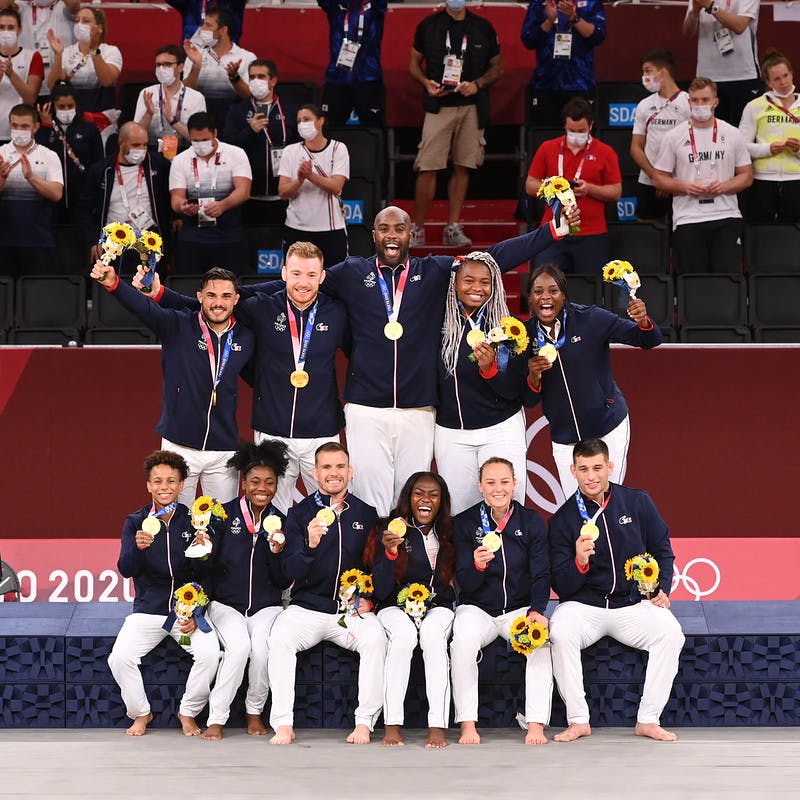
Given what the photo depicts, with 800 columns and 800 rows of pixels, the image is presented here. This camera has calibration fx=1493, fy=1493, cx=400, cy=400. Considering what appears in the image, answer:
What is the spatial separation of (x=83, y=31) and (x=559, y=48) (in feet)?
13.0

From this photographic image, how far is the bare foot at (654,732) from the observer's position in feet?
23.7

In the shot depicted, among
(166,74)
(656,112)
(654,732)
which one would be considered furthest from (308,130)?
(654,732)

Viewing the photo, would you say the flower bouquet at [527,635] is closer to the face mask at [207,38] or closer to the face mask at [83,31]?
the face mask at [207,38]

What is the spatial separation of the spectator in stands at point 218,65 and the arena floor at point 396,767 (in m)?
6.43

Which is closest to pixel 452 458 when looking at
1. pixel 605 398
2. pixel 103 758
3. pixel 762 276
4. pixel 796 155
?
pixel 605 398

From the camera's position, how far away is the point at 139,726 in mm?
7379

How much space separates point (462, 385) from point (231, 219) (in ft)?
12.3

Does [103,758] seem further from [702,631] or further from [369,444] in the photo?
[702,631]

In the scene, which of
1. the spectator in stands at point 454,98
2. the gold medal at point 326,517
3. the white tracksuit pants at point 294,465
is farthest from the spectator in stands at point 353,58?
the gold medal at point 326,517

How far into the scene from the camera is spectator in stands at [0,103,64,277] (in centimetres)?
1104

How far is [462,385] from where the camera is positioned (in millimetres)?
7883

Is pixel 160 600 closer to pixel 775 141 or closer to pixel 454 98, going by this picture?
pixel 454 98

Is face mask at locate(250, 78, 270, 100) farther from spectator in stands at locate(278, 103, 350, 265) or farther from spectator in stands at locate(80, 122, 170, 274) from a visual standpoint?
spectator in stands at locate(80, 122, 170, 274)

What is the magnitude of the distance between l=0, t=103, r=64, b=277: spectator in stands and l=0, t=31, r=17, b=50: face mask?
1.46 m
